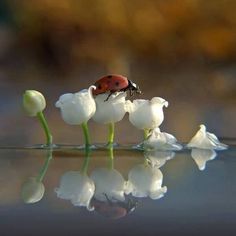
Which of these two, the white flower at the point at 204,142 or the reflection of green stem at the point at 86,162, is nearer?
the reflection of green stem at the point at 86,162

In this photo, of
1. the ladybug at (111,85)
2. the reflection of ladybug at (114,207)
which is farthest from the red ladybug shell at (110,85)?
the reflection of ladybug at (114,207)

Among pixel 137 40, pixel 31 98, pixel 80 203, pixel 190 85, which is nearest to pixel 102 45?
pixel 137 40

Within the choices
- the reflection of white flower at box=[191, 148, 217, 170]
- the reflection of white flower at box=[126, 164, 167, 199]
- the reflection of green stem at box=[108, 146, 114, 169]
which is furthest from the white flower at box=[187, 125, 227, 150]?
the reflection of white flower at box=[126, 164, 167, 199]

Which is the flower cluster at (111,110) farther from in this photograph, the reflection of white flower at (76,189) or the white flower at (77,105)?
the reflection of white flower at (76,189)

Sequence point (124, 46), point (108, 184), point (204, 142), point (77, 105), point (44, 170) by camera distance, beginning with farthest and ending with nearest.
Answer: point (124, 46), point (204, 142), point (77, 105), point (44, 170), point (108, 184)

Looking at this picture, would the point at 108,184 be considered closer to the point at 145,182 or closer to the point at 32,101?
the point at 145,182

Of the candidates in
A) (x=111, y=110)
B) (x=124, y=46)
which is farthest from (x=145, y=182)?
(x=124, y=46)
